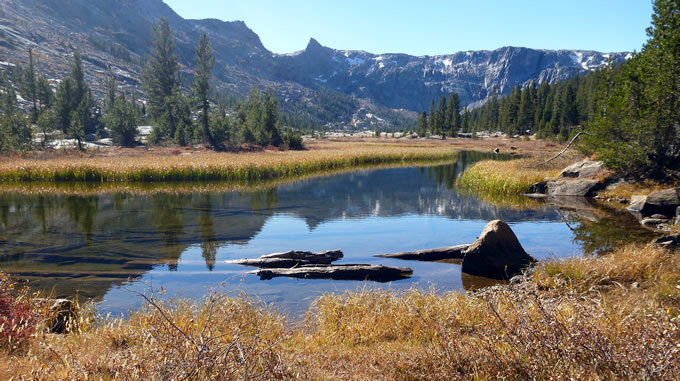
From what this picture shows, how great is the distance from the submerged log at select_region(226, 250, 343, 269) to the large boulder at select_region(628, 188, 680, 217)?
1782cm

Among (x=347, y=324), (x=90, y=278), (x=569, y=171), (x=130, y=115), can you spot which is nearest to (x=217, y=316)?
(x=347, y=324)

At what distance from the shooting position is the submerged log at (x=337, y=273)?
1211 cm

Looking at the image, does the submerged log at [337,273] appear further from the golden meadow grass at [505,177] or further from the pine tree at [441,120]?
the pine tree at [441,120]

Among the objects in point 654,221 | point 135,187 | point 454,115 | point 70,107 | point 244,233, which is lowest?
point 244,233

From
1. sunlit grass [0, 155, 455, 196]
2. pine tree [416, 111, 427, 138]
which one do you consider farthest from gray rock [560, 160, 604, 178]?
pine tree [416, 111, 427, 138]

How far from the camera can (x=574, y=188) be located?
2789 cm

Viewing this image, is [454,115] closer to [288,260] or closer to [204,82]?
[204,82]

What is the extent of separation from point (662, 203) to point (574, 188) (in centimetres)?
751

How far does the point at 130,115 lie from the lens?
63594 millimetres

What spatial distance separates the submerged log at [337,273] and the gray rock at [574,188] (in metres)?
21.0

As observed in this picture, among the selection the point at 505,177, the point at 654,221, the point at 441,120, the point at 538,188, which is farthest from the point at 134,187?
the point at 441,120

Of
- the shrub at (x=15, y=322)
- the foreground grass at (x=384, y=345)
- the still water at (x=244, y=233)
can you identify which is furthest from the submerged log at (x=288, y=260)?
the shrub at (x=15, y=322)

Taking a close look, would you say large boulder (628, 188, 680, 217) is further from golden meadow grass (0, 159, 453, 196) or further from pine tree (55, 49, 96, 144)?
pine tree (55, 49, 96, 144)

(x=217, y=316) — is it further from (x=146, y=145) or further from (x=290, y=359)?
(x=146, y=145)
